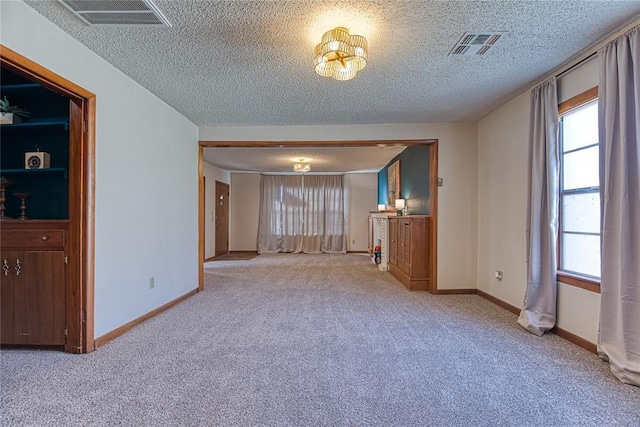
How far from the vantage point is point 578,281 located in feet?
8.70

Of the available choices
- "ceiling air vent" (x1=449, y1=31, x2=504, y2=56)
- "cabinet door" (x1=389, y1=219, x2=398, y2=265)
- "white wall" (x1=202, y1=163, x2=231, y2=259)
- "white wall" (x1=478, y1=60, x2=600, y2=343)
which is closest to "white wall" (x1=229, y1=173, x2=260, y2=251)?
"white wall" (x1=202, y1=163, x2=231, y2=259)

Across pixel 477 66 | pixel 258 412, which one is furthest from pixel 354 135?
pixel 258 412

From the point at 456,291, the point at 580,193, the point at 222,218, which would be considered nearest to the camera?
the point at 580,193

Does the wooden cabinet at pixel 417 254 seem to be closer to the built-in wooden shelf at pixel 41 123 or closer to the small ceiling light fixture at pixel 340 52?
the small ceiling light fixture at pixel 340 52

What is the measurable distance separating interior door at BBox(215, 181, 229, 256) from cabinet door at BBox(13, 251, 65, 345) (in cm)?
567

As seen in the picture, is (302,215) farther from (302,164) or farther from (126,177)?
(126,177)

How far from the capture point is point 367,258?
→ 8.15m

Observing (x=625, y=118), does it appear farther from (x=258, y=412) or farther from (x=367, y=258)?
(x=367, y=258)

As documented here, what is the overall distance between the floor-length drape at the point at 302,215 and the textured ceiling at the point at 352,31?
5.33 meters

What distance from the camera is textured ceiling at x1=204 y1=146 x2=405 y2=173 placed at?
20.4 ft

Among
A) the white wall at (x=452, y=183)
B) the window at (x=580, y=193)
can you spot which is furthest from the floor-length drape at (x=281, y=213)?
the window at (x=580, y=193)

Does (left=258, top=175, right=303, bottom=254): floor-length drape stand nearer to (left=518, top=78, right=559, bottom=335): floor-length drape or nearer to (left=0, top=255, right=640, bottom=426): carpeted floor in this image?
(left=0, top=255, right=640, bottom=426): carpeted floor

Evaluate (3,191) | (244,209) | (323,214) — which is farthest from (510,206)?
(244,209)

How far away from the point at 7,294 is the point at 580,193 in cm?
477
